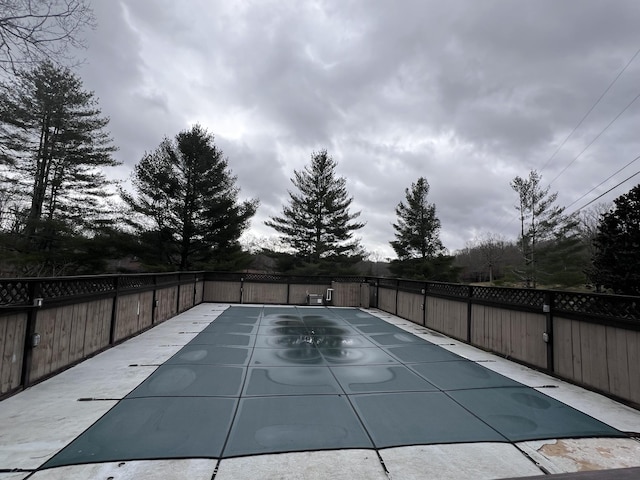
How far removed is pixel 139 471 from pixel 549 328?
533 centimetres

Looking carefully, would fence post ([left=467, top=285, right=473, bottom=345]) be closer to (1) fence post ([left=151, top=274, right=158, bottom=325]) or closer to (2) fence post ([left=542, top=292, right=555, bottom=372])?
(2) fence post ([left=542, top=292, right=555, bottom=372])

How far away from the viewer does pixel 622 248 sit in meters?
13.3

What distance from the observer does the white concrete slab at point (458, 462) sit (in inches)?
80.4

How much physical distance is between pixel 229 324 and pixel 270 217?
49.5 feet

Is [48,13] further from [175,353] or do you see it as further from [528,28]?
[528,28]

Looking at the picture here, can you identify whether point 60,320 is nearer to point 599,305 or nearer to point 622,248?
point 599,305

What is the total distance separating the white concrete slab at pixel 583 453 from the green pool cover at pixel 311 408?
12cm

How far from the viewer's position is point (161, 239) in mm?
16484

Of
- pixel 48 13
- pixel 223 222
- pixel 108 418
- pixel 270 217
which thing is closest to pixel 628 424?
pixel 108 418

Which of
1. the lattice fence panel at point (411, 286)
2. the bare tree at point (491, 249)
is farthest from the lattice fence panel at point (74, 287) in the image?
the bare tree at point (491, 249)

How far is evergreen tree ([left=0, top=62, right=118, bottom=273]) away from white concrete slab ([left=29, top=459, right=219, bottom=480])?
15339 mm

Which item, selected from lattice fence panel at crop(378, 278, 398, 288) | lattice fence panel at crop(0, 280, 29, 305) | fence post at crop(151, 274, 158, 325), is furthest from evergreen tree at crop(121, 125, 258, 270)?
lattice fence panel at crop(0, 280, 29, 305)

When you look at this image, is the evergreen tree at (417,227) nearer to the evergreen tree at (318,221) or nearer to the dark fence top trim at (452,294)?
the evergreen tree at (318,221)

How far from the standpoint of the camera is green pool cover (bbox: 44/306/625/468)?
2.39 m
